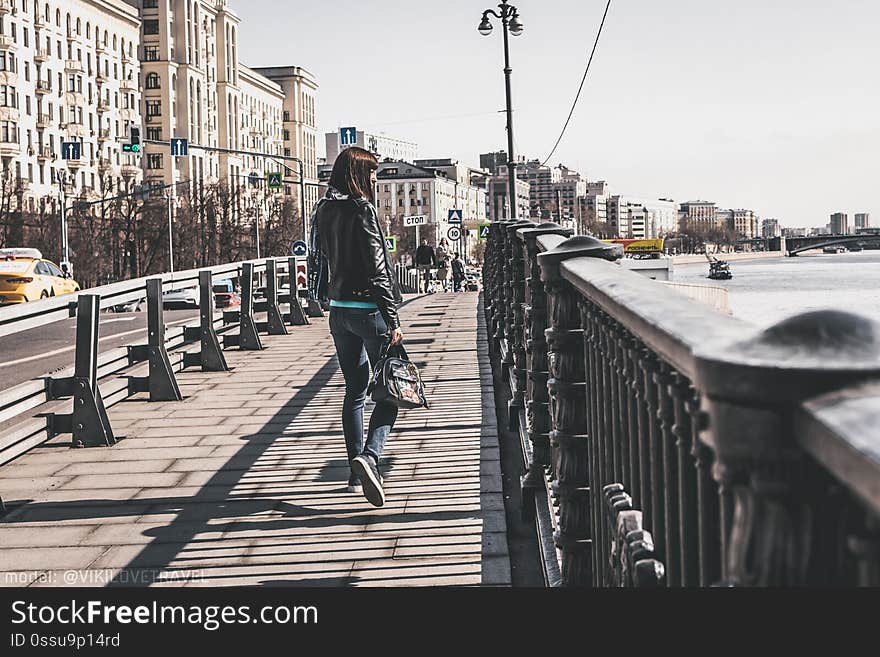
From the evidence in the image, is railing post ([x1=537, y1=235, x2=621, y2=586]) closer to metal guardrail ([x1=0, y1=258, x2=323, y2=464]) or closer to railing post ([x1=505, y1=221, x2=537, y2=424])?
railing post ([x1=505, y1=221, x2=537, y2=424])

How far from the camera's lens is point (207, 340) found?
38.9ft

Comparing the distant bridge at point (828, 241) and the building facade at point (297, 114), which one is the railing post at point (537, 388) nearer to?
the distant bridge at point (828, 241)

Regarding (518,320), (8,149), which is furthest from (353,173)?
(8,149)

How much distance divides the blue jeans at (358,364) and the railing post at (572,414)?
96.2 inches

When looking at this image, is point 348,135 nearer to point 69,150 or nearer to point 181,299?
point 181,299

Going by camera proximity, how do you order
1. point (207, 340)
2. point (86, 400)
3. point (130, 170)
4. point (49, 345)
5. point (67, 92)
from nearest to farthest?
point (86, 400)
point (207, 340)
point (49, 345)
point (67, 92)
point (130, 170)

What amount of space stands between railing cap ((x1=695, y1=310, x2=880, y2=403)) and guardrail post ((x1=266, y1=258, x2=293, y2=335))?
14789 millimetres

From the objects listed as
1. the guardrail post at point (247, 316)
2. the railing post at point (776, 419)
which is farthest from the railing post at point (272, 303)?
the railing post at point (776, 419)

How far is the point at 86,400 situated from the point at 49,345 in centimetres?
1170

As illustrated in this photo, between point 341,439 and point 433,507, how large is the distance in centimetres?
208

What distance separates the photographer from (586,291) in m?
2.81

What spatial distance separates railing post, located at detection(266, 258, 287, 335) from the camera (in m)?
15.7

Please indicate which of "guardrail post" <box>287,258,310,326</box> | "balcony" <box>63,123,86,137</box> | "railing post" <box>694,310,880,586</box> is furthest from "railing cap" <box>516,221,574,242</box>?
"balcony" <box>63,123,86,137</box>

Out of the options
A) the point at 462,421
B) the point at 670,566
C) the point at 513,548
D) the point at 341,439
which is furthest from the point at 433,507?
the point at 670,566
